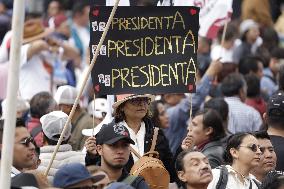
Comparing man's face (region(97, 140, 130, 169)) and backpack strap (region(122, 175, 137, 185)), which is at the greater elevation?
man's face (region(97, 140, 130, 169))

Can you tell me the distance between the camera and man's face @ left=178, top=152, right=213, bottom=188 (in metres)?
11.8

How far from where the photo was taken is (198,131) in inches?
549

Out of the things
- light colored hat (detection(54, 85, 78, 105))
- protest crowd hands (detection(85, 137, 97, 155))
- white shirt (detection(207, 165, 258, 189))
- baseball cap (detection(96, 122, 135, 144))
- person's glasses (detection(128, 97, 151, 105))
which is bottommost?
white shirt (detection(207, 165, 258, 189))

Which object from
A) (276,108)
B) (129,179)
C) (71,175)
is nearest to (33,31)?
(276,108)

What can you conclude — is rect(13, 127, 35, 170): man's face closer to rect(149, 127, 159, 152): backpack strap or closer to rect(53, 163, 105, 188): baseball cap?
rect(149, 127, 159, 152): backpack strap

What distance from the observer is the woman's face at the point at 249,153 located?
12.4 metres

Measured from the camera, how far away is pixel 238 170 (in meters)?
12.4

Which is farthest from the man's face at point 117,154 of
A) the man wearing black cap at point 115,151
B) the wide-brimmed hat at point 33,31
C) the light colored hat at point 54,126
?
the wide-brimmed hat at point 33,31

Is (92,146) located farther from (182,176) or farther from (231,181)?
(231,181)

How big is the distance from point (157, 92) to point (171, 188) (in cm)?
85

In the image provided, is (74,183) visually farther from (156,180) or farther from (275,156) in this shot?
(275,156)

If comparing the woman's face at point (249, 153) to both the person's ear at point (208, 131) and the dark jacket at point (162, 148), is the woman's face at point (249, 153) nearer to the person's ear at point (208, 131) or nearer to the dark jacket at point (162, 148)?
the dark jacket at point (162, 148)

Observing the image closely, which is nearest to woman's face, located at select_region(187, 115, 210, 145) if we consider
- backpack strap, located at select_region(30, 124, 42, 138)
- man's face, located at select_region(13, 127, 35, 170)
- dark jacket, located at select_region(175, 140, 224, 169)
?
dark jacket, located at select_region(175, 140, 224, 169)

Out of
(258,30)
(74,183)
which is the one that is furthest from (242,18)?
(74,183)
